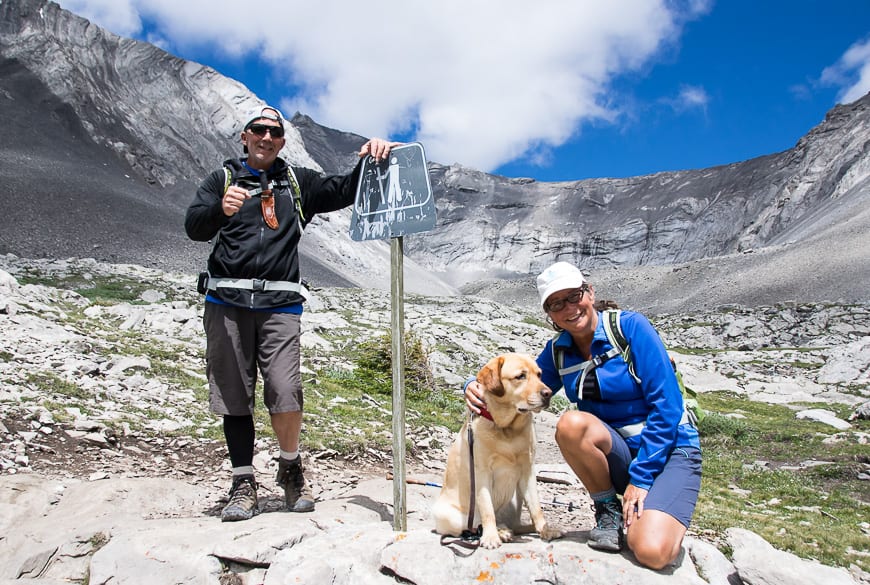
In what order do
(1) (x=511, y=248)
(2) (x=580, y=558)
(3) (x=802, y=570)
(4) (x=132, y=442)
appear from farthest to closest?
1. (1) (x=511, y=248)
2. (4) (x=132, y=442)
3. (3) (x=802, y=570)
4. (2) (x=580, y=558)

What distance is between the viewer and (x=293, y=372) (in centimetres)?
456

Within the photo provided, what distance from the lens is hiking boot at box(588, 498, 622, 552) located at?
10.9 feet

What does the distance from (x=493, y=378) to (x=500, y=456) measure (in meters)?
0.49

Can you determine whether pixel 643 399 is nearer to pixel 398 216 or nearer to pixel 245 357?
pixel 398 216

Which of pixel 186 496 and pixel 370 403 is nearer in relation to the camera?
pixel 186 496

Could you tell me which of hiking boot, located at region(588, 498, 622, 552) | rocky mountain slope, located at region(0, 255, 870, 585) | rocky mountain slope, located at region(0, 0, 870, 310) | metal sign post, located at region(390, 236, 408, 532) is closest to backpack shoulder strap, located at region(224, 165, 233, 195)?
metal sign post, located at region(390, 236, 408, 532)

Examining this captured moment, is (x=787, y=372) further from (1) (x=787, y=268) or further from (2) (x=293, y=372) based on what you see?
(1) (x=787, y=268)

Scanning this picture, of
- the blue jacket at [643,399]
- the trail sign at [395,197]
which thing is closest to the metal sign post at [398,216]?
the trail sign at [395,197]

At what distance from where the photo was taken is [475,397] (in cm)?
364

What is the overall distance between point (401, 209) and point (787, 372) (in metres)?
27.4

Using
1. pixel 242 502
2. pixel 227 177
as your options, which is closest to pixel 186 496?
pixel 242 502

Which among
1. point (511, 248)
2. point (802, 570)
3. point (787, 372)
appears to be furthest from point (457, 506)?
point (511, 248)

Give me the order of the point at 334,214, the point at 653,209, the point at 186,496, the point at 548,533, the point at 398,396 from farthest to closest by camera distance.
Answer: the point at 653,209 < the point at 334,214 < the point at 186,496 < the point at 398,396 < the point at 548,533

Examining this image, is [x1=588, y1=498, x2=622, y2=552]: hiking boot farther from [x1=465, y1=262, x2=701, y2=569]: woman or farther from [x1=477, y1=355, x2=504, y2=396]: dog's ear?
[x1=477, y1=355, x2=504, y2=396]: dog's ear
